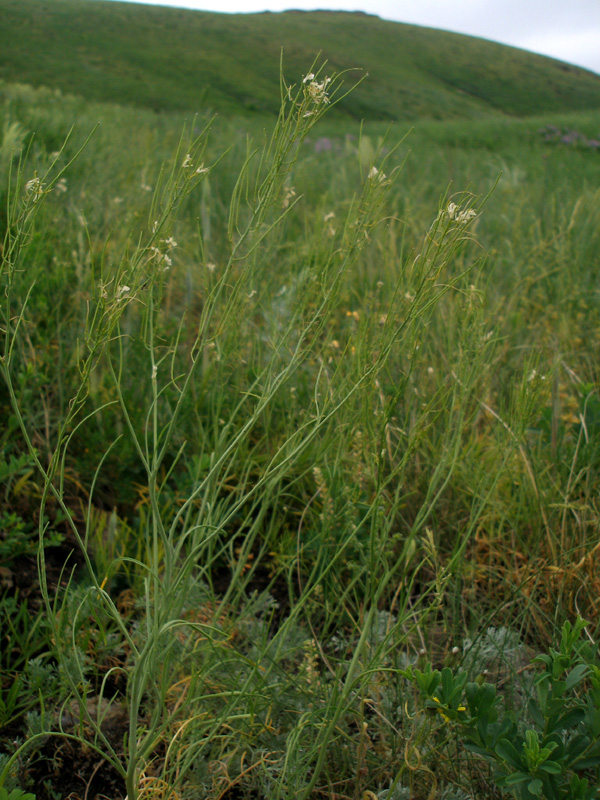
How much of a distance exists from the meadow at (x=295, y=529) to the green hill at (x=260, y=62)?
152 inches

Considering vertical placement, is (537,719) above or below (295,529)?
above

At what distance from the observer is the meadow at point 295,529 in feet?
2.94

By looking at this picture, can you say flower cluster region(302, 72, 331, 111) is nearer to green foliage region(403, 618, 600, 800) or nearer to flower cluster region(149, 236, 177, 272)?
flower cluster region(149, 236, 177, 272)

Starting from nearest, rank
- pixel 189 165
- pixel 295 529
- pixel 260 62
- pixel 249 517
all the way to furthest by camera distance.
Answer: pixel 189 165 < pixel 249 517 < pixel 295 529 < pixel 260 62

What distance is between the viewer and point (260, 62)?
30.7m

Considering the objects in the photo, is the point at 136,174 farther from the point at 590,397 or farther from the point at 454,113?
the point at 454,113

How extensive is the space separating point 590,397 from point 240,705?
1.21m

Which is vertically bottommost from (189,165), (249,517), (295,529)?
(295,529)

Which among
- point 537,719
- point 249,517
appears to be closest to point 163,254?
point 249,517

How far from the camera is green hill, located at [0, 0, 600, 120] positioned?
15.6 metres

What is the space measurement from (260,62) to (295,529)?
34472 millimetres

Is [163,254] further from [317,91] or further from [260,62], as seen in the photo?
[260,62]

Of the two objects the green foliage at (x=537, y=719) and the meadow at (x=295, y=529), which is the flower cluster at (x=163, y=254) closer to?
the meadow at (x=295, y=529)

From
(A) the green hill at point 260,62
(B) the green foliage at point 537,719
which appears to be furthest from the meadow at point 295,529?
(A) the green hill at point 260,62
